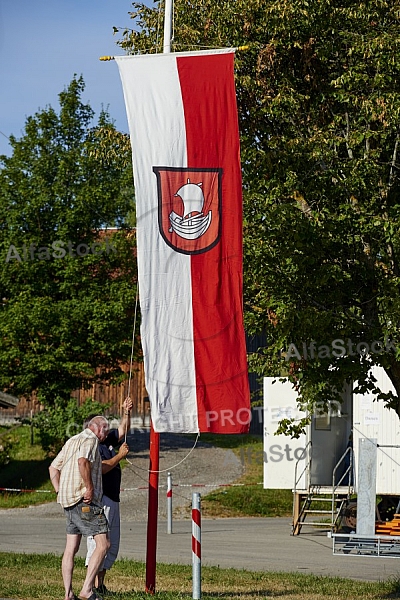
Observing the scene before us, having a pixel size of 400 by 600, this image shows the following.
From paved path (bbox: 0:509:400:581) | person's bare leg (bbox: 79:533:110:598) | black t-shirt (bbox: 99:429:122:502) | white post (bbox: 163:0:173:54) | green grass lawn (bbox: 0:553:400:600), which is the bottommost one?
paved path (bbox: 0:509:400:581)

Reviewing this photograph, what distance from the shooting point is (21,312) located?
30.6 metres

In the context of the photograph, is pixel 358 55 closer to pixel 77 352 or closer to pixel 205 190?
pixel 205 190

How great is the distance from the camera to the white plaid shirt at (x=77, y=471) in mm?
9508

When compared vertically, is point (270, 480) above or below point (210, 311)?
below

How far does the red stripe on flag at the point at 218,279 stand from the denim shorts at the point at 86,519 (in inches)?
51.8

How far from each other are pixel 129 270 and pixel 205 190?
2269 centimetres

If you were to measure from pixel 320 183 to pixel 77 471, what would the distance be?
215 inches

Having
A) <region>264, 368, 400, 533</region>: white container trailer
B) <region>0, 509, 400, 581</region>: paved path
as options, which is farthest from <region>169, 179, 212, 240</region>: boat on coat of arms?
<region>264, 368, 400, 533</region>: white container trailer

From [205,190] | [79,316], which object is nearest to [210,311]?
[205,190]

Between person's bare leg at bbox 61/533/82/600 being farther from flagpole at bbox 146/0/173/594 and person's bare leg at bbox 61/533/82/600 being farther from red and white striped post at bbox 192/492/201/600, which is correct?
red and white striped post at bbox 192/492/201/600

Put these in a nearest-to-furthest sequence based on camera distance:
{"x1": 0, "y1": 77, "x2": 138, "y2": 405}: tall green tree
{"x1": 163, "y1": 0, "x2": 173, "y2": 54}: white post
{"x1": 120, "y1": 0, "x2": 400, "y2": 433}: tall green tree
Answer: {"x1": 163, "y1": 0, "x2": 173, "y2": 54}: white post → {"x1": 120, "y1": 0, "x2": 400, "y2": 433}: tall green tree → {"x1": 0, "y1": 77, "x2": 138, "y2": 405}: tall green tree

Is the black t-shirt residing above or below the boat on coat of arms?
below

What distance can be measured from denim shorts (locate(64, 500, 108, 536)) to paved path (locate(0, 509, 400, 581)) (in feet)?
17.4

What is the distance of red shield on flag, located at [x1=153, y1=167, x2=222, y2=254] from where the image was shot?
9.98 m
